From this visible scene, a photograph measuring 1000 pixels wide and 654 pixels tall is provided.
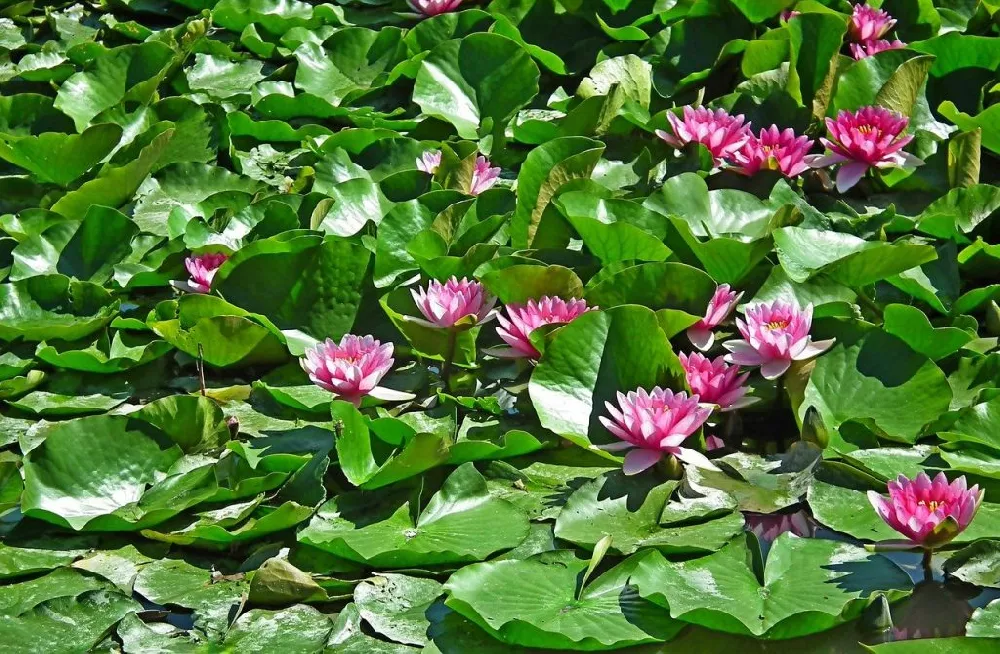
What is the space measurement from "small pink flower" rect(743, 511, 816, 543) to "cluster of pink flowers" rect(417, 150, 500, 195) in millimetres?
1325

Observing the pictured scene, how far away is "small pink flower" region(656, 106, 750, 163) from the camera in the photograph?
3.21 metres

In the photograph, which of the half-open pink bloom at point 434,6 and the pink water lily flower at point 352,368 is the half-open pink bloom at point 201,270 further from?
the half-open pink bloom at point 434,6

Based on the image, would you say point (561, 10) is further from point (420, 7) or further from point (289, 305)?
point (289, 305)

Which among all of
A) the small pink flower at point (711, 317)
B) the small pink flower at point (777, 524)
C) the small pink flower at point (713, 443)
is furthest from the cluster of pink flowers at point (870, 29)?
the small pink flower at point (777, 524)

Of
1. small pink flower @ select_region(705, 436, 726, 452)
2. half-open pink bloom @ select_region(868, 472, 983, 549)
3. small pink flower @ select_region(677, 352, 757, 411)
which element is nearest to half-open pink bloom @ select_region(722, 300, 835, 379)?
small pink flower @ select_region(677, 352, 757, 411)

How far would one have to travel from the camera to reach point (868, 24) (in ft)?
12.1

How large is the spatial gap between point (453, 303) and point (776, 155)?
3.60ft

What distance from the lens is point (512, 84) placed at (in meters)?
3.73

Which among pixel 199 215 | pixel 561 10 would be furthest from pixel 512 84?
pixel 199 215

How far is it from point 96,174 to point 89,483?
4.90 ft

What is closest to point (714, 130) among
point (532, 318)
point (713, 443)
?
point (532, 318)

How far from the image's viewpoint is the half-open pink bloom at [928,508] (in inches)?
75.8

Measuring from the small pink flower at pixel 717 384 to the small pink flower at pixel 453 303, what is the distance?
18.3 inches

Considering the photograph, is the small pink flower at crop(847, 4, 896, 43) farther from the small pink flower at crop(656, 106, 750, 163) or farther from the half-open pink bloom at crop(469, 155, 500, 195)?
the half-open pink bloom at crop(469, 155, 500, 195)
